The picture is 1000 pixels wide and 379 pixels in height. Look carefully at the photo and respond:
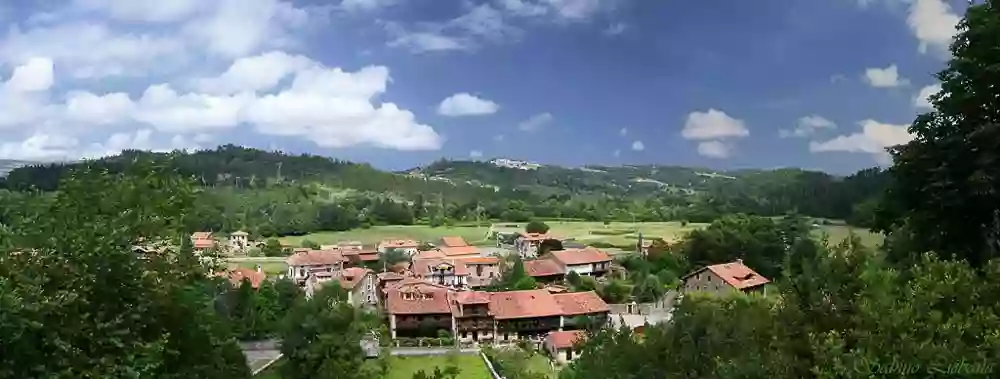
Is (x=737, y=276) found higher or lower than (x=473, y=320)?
higher

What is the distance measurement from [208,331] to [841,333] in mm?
3277

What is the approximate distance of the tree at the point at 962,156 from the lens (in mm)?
4363

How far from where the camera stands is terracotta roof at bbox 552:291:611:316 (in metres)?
18.0

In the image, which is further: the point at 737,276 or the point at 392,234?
the point at 392,234

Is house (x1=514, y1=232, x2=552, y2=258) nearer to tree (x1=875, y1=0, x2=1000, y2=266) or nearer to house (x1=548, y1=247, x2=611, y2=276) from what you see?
house (x1=548, y1=247, x2=611, y2=276)

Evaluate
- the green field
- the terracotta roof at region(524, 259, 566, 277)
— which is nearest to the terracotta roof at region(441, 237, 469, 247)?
the green field

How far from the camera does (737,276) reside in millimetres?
20016

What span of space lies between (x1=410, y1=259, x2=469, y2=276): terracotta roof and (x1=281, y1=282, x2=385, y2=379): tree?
11956 mm

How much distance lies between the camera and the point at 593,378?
6.07 m

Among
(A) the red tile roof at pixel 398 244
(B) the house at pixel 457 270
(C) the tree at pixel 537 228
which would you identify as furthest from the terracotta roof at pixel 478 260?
(C) the tree at pixel 537 228

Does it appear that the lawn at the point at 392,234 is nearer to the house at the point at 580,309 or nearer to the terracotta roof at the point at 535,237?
the terracotta roof at the point at 535,237

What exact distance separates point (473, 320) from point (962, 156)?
13.9 m

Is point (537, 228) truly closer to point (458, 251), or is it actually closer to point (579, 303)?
point (458, 251)

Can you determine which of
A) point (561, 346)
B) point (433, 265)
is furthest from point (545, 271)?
point (561, 346)
